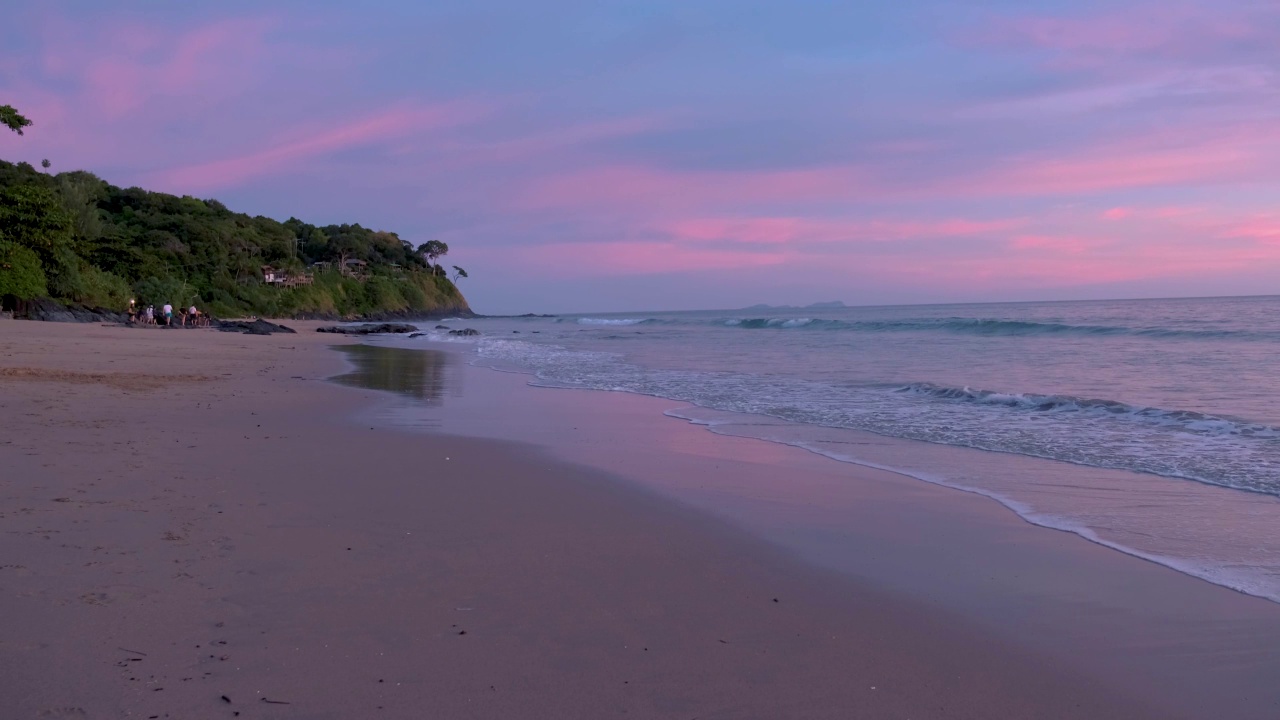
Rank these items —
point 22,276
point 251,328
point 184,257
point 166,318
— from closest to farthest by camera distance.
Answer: point 22,276 → point 166,318 → point 251,328 → point 184,257

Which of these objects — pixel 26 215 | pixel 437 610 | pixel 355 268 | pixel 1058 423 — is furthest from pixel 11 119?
pixel 355 268

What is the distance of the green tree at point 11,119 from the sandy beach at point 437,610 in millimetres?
8247

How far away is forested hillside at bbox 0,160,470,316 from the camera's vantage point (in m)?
28.5

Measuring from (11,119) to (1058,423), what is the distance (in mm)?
15268

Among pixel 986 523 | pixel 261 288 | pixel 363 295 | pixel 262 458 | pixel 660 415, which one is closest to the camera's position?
pixel 986 523

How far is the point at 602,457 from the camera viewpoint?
7.71 meters

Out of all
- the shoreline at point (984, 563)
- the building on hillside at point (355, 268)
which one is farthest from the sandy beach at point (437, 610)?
the building on hillside at point (355, 268)

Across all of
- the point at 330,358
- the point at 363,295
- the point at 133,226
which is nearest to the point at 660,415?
the point at 330,358

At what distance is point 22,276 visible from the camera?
30016mm

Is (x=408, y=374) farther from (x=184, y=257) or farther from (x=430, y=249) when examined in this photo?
(x=430, y=249)

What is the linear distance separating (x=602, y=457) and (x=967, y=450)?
3753mm

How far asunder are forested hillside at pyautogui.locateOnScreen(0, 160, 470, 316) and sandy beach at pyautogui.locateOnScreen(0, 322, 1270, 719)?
14.6 metres

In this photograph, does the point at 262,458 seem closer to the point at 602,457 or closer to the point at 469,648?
the point at 602,457

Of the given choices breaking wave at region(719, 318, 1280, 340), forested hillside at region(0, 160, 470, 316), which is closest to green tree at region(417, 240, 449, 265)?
forested hillside at region(0, 160, 470, 316)
